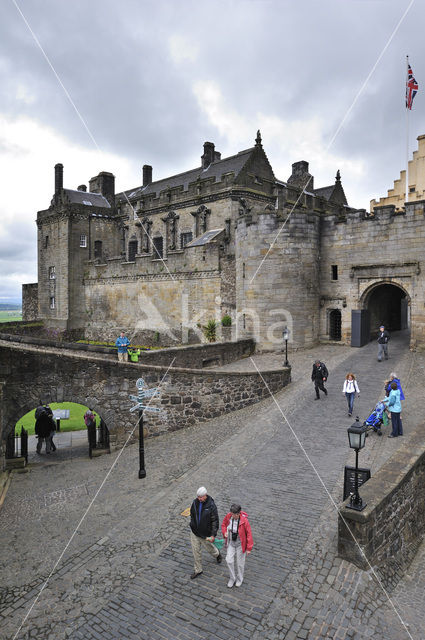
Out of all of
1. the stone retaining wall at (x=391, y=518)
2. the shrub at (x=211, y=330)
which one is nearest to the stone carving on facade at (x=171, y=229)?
the shrub at (x=211, y=330)

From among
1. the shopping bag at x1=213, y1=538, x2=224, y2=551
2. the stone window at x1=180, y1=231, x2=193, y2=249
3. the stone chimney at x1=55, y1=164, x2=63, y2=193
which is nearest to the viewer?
the shopping bag at x1=213, y1=538, x2=224, y2=551

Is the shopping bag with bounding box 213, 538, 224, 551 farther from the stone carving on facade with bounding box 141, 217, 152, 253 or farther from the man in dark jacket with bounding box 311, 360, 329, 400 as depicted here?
the stone carving on facade with bounding box 141, 217, 152, 253

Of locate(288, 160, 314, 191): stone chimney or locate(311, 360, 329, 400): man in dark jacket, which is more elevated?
locate(288, 160, 314, 191): stone chimney

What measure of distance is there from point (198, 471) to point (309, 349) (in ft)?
43.5

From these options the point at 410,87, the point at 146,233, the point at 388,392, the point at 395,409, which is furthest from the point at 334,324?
the point at 146,233

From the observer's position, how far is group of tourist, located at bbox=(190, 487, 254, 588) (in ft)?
20.9

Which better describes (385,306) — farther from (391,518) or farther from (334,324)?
(391,518)

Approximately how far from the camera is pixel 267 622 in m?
5.76

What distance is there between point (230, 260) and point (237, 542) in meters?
20.8

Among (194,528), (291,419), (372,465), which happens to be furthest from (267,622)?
(291,419)

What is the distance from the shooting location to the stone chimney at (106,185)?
146 ft

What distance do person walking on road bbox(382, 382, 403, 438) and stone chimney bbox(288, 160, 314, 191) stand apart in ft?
114

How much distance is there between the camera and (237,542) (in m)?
6.38

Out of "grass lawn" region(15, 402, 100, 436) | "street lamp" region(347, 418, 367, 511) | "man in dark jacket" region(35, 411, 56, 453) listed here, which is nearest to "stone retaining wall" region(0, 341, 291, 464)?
"man in dark jacket" region(35, 411, 56, 453)
